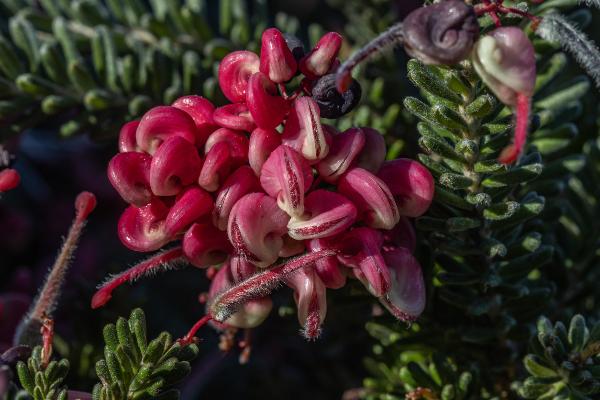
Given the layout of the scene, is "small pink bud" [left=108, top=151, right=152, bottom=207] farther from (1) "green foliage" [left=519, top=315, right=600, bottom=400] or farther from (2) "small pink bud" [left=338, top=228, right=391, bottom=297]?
(1) "green foliage" [left=519, top=315, right=600, bottom=400]

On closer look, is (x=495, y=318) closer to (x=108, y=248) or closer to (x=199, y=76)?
(x=199, y=76)

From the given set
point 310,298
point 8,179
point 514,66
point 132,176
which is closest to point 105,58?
point 8,179

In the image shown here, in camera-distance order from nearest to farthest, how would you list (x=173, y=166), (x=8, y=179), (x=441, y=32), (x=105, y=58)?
(x=441, y=32)
(x=173, y=166)
(x=8, y=179)
(x=105, y=58)

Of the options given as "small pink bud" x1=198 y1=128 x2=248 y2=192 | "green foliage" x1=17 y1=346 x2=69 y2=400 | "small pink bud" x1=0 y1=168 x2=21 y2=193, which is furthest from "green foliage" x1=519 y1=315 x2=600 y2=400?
"small pink bud" x1=0 y1=168 x2=21 y2=193

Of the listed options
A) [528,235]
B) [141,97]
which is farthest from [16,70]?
[528,235]

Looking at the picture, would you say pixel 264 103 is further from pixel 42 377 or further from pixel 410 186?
pixel 42 377

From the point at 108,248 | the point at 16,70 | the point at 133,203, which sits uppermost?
the point at 16,70
